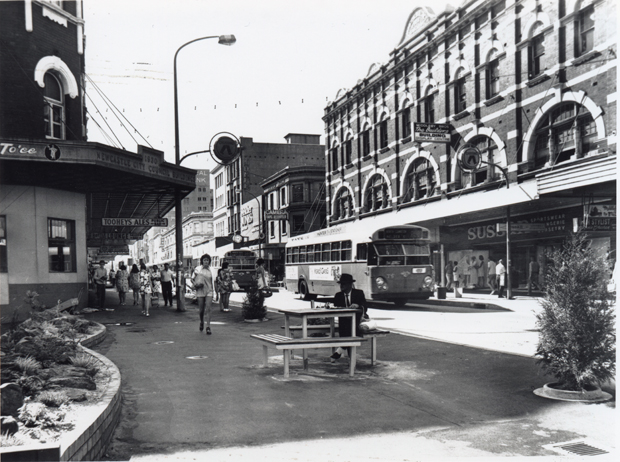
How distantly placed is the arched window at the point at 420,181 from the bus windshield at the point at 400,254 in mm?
12552

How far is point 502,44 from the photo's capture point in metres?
27.8

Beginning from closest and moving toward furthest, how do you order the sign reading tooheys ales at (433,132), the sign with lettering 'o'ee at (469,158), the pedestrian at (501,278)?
the pedestrian at (501,278)
the sign with lettering 'o'ee at (469,158)
the sign reading tooheys ales at (433,132)

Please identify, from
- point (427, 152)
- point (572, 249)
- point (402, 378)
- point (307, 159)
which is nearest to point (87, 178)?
point (402, 378)

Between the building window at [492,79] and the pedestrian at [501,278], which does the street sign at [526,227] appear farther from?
the building window at [492,79]

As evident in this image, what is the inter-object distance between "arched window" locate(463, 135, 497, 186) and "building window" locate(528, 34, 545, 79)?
3889 millimetres

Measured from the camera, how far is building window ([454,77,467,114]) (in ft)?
103

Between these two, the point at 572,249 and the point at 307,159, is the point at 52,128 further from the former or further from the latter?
the point at 307,159

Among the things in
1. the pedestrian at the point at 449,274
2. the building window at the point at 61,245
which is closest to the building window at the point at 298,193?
the pedestrian at the point at 449,274

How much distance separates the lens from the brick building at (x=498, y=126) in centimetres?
2205

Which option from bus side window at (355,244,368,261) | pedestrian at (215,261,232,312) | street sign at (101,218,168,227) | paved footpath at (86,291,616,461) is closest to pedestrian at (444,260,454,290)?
bus side window at (355,244,368,261)

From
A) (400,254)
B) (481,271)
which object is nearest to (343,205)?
(481,271)

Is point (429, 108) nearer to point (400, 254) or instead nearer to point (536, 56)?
point (536, 56)

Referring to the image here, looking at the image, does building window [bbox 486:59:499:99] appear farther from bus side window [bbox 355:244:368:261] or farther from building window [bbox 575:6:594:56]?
bus side window [bbox 355:244:368:261]

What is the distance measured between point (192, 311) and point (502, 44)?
718 inches
